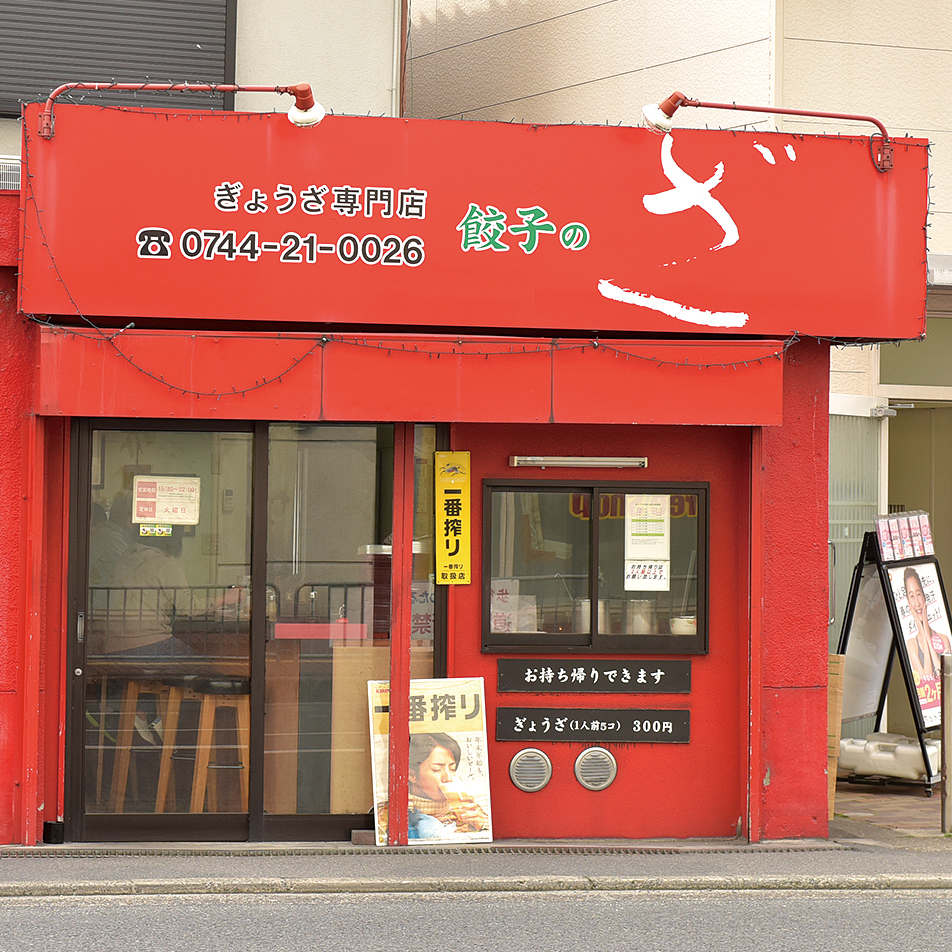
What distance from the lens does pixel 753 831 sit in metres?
8.08

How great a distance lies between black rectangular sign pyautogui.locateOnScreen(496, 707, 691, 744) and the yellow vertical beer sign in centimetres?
98

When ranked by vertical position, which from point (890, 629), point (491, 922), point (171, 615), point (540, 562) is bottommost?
point (491, 922)

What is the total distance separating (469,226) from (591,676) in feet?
10.4

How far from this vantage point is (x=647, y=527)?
329 inches

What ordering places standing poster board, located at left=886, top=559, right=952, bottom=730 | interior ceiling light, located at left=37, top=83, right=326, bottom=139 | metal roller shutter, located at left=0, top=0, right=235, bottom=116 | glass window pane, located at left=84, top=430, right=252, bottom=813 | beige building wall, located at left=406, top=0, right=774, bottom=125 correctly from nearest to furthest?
interior ceiling light, located at left=37, top=83, right=326, bottom=139 < glass window pane, located at left=84, top=430, right=252, bottom=813 < metal roller shutter, located at left=0, top=0, right=235, bottom=116 < standing poster board, located at left=886, top=559, right=952, bottom=730 < beige building wall, located at left=406, top=0, right=774, bottom=125

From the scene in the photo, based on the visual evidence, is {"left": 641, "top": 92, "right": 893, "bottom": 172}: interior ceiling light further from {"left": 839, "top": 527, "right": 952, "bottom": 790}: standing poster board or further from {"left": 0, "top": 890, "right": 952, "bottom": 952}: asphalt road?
A: {"left": 0, "top": 890, "right": 952, "bottom": 952}: asphalt road

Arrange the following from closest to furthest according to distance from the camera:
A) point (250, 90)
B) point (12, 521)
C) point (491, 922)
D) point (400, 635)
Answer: point (491, 922) → point (250, 90) → point (12, 521) → point (400, 635)

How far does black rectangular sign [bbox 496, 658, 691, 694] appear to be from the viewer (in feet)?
26.9

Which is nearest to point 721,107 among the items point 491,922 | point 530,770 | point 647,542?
point 647,542

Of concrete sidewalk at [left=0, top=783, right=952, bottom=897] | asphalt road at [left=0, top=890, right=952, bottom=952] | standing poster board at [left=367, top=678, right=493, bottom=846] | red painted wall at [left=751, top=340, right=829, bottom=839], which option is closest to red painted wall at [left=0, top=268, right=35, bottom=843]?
concrete sidewalk at [left=0, top=783, right=952, bottom=897]

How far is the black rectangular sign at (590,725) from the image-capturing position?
8172 mm

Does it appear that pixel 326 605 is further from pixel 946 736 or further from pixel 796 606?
pixel 946 736

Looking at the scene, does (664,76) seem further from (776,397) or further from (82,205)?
(82,205)

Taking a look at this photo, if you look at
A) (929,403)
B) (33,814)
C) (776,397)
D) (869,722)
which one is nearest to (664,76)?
(929,403)
